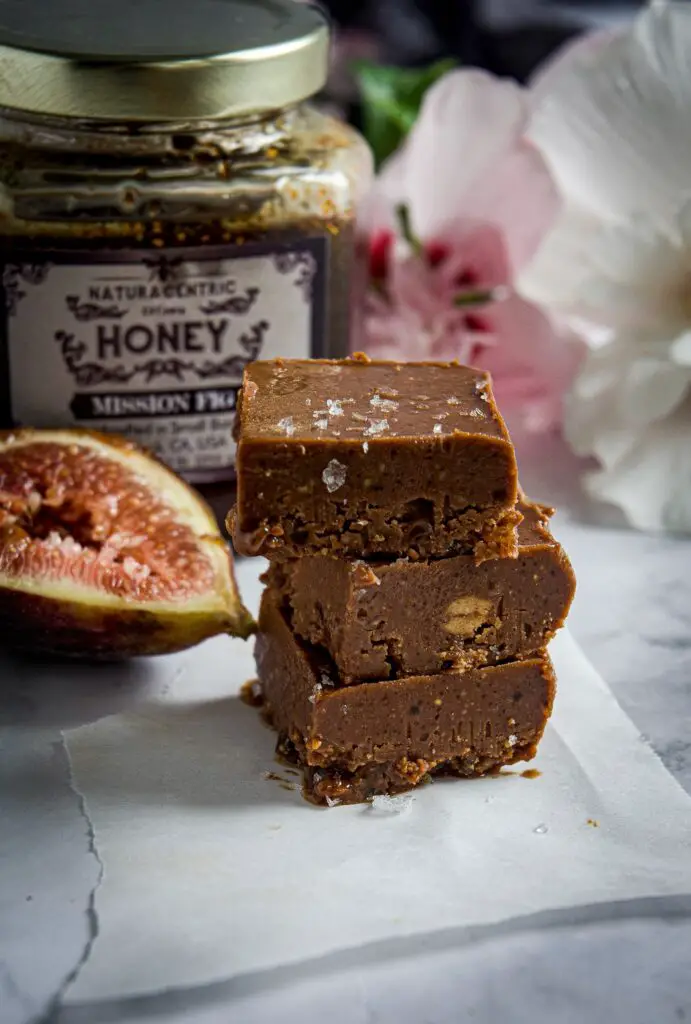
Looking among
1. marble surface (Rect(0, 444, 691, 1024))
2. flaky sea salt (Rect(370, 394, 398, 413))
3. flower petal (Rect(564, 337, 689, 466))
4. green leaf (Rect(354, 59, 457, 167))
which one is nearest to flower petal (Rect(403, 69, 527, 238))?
green leaf (Rect(354, 59, 457, 167))

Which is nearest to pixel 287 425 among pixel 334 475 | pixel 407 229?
pixel 334 475

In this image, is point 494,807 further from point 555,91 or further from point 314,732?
point 555,91

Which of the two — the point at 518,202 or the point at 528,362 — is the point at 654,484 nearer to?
the point at 528,362

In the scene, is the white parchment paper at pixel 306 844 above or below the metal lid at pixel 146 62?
below

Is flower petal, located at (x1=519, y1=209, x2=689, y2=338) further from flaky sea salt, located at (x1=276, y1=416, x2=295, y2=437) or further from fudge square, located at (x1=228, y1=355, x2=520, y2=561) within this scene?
flaky sea salt, located at (x1=276, y1=416, x2=295, y2=437)

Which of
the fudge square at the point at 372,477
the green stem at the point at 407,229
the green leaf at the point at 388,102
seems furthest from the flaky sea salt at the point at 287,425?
the green leaf at the point at 388,102

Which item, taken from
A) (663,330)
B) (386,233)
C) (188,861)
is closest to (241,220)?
(386,233)

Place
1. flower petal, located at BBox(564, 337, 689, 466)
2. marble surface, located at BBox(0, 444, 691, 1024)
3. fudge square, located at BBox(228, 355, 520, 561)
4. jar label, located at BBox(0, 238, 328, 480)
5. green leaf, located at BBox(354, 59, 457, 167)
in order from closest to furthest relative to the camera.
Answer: marble surface, located at BBox(0, 444, 691, 1024) < fudge square, located at BBox(228, 355, 520, 561) < jar label, located at BBox(0, 238, 328, 480) < flower petal, located at BBox(564, 337, 689, 466) < green leaf, located at BBox(354, 59, 457, 167)

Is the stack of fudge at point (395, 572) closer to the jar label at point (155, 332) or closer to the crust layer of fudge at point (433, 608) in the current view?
the crust layer of fudge at point (433, 608)
